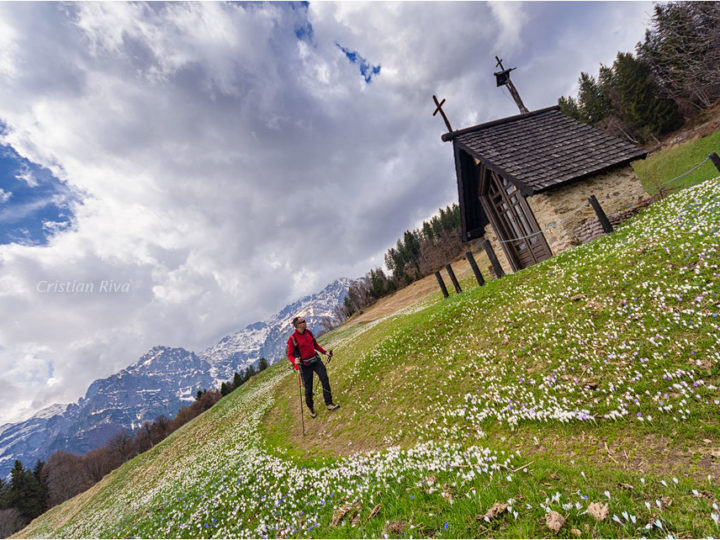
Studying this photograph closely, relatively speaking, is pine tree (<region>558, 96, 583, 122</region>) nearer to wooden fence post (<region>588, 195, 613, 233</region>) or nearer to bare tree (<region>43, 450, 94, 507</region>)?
wooden fence post (<region>588, 195, 613, 233</region>)

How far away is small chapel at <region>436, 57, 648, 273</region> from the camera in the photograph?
15.2 metres

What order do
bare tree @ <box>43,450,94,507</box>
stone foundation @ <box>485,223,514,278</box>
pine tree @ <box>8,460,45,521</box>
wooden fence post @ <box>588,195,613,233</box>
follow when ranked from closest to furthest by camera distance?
wooden fence post @ <box>588,195,613,233</box> → stone foundation @ <box>485,223,514,278</box> → pine tree @ <box>8,460,45,521</box> → bare tree @ <box>43,450,94,507</box>

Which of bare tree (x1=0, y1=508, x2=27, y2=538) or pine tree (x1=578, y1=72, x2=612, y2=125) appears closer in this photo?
bare tree (x1=0, y1=508, x2=27, y2=538)

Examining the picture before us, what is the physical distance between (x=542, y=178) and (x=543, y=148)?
3.52 metres

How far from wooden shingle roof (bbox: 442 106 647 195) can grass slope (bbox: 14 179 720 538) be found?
14.1ft

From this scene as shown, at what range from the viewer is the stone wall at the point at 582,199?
1523 centimetres

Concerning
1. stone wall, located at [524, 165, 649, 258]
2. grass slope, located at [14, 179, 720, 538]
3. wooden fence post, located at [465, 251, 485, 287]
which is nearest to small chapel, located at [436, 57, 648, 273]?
stone wall, located at [524, 165, 649, 258]

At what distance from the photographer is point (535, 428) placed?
568cm

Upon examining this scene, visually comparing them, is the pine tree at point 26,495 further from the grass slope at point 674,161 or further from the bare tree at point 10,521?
the grass slope at point 674,161

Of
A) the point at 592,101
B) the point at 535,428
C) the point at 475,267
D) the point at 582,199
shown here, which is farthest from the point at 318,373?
the point at 592,101

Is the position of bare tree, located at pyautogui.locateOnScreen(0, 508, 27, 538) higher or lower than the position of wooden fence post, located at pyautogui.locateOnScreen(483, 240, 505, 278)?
lower

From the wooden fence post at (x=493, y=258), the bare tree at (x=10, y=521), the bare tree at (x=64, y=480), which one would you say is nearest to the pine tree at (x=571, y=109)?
the wooden fence post at (x=493, y=258)

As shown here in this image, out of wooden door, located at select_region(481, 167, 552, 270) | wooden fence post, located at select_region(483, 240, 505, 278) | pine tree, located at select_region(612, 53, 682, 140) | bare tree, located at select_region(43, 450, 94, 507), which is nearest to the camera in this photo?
wooden fence post, located at select_region(483, 240, 505, 278)

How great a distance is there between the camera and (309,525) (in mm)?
5305
